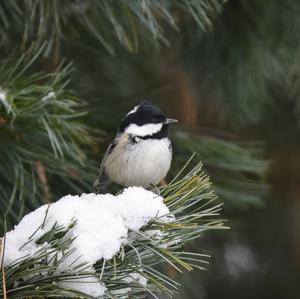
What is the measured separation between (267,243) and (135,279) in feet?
9.57

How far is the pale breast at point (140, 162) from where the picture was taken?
2748 mm

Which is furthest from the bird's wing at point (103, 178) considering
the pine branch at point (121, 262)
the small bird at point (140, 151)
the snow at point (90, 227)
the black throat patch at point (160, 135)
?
the snow at point (90, 227)

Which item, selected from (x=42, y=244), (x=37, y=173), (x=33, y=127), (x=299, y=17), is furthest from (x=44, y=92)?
(x=299, y=17)

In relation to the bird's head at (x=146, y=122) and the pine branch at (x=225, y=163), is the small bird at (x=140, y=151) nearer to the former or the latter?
the bird's head at (x=146, y=122)

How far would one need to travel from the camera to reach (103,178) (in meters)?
2.89

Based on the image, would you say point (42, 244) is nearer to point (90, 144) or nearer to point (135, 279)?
point (135, 279)

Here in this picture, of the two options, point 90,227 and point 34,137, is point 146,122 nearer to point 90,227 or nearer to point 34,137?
point 34,137

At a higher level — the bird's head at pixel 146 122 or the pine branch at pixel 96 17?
the pine branch at pixel 96 17

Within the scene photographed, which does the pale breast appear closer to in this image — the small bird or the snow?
the small bird

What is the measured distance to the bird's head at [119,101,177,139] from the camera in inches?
108

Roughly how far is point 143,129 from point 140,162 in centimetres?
11

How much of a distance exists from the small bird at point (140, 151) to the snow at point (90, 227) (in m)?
0.96

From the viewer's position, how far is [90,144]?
2.83 metres

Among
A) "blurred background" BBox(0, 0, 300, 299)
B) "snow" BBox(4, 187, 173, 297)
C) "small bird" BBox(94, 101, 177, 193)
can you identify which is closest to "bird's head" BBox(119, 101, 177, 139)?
"small bird" BBox(94, 101, 177, 193)
